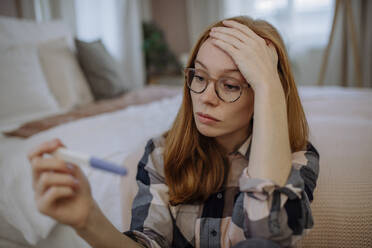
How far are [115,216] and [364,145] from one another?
823 mm

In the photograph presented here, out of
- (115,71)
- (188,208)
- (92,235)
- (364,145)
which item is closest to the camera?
(92,235)

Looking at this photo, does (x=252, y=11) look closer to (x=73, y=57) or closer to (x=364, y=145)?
(x=73, y=57)

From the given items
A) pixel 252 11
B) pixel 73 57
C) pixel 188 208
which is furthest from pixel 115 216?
pixel 252 11

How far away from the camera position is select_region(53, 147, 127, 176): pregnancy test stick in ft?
1.29

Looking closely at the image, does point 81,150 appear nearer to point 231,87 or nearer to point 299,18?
point 231,87

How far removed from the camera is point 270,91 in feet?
2.14

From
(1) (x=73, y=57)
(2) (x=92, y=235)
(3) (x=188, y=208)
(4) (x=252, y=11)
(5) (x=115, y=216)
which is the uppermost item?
(4) (x=252, y=11)

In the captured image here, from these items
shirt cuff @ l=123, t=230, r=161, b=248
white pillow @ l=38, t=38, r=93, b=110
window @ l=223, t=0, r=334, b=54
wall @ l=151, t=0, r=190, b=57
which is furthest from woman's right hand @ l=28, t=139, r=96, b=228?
wall @ l=151, t=0, r=190, b=57

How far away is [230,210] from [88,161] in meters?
0.48

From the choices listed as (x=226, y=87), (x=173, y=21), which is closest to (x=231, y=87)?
(x=226, y=87)

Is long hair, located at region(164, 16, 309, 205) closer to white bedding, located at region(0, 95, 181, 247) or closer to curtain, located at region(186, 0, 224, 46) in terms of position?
white bedding, located at region(0, 95, 181, 247)

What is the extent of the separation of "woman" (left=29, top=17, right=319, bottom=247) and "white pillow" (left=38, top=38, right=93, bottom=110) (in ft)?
3.95

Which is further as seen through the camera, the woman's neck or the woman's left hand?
the woman's neck

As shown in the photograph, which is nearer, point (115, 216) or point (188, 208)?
point (188, 208)
